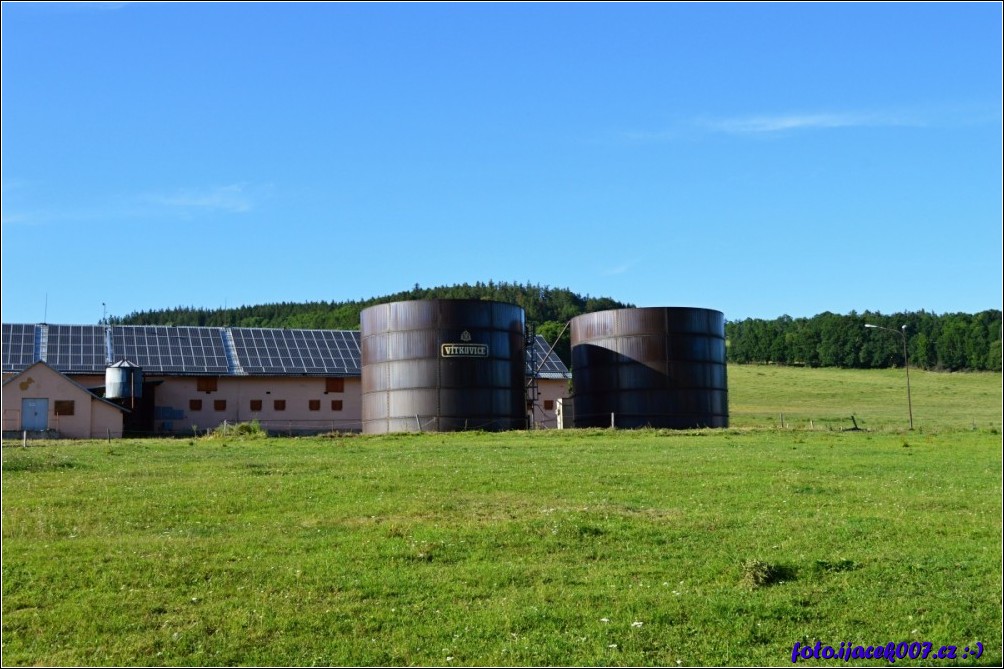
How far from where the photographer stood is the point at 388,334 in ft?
167

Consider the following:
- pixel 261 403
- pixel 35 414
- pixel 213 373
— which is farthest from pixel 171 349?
pixel 35 414

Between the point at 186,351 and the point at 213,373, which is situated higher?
the point at 186,351

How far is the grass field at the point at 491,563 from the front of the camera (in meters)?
11.0

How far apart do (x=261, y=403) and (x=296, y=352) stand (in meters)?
5.13

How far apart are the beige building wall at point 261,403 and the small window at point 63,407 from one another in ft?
32.1

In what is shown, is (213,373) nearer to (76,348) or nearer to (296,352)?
(296,352)

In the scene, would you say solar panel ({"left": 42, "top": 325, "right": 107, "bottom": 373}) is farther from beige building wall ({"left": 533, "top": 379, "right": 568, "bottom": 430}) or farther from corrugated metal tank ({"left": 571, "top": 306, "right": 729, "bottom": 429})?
corrugated metal tank ({"left": 571, "top": 306, "right": 729, "bottom": 429})

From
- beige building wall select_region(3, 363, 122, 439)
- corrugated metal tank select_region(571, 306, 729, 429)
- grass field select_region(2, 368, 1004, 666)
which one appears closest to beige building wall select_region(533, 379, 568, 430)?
corrugated metal tank select_region(571, 306, 729, 429)

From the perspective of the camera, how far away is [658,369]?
52406mm

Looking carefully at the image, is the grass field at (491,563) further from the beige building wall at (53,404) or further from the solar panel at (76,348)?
the solar panel at (76,348)

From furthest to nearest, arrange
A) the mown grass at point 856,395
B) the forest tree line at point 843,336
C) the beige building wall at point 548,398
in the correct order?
the forest tree line at point 843,336, the mown grass at point 856,395, the beige building wall at point 548,398

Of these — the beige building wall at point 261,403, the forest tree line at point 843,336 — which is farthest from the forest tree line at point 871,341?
the beige building wall at point 261,403

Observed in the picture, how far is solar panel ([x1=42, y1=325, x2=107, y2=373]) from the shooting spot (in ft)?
222

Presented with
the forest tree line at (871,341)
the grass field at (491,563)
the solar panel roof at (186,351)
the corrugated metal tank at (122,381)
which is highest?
the forest tree line at (871,341)
